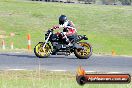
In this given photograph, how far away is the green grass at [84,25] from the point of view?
41.9 meters

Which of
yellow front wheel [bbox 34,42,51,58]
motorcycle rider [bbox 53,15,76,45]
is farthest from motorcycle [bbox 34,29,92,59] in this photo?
motorcycle rider [bbox 53,15,76,45]

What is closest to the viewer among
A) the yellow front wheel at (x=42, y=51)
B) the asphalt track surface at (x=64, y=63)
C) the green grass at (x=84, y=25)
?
the asphalt track surface at (x=64, y=63)

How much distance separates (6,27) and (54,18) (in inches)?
400

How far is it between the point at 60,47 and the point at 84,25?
35.3 m

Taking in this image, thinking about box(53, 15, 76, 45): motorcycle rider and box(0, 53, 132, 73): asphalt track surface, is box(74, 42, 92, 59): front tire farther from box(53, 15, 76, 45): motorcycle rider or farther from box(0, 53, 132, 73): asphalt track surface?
box(53, 15, 76, 45): motorcycle rider

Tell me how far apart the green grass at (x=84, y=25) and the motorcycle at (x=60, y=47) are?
17526 millimetres

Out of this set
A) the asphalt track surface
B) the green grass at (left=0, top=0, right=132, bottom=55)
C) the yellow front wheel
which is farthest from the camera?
the green grass at (left=0, top=0, right=132, bottom=55)

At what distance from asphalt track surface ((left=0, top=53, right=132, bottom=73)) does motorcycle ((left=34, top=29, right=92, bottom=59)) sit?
233 mm

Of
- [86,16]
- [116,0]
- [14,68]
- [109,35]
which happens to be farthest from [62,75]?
[116,0]

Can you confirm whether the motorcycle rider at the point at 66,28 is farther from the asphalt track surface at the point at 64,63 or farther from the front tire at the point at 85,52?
the asphalt track surface at the point at 64,63

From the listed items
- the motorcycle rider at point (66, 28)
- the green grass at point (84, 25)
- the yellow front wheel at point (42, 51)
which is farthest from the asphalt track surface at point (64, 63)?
the green grass at point (84, 25)

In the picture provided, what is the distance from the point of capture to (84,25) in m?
54.6

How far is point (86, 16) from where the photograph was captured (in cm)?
6269

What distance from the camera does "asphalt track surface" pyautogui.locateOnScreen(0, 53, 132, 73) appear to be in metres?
16.1
